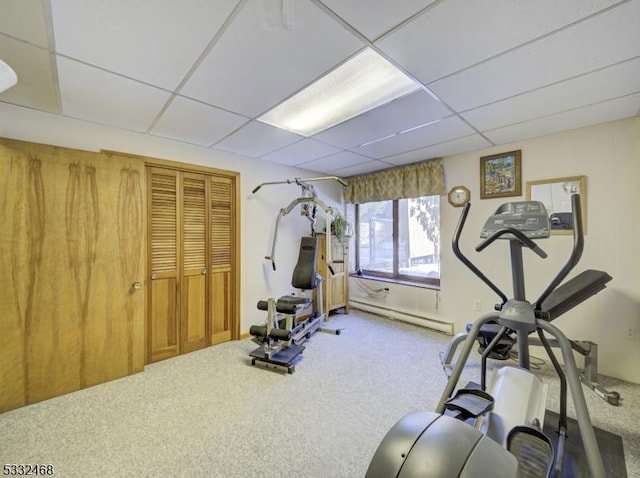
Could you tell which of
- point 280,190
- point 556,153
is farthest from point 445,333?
point 280,190

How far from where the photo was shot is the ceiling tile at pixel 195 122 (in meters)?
2.22

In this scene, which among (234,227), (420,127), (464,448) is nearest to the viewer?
(464,448)

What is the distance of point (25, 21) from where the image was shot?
1.32m

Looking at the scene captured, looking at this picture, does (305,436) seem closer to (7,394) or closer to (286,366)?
(286,366)

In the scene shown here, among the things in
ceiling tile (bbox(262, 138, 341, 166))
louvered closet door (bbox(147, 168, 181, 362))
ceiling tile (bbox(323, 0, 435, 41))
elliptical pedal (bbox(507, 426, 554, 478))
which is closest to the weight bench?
louvered closet door (bbox(147, 168, 181, 362))

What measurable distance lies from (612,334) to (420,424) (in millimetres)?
2812

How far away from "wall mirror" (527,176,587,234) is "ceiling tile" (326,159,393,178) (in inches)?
70.9

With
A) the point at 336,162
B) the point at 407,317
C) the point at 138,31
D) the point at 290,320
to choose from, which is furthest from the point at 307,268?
the point at 138,31

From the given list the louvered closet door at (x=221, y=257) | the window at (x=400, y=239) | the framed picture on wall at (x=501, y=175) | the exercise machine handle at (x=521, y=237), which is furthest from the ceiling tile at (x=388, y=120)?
the window at (x=400, y=239)

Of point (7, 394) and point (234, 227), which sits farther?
point (234, 227)

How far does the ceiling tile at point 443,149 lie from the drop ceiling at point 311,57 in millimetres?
395

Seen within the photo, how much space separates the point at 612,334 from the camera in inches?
99.3

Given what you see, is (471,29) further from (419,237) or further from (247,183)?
(419,237)

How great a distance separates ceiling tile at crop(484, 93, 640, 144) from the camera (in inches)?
85.7
